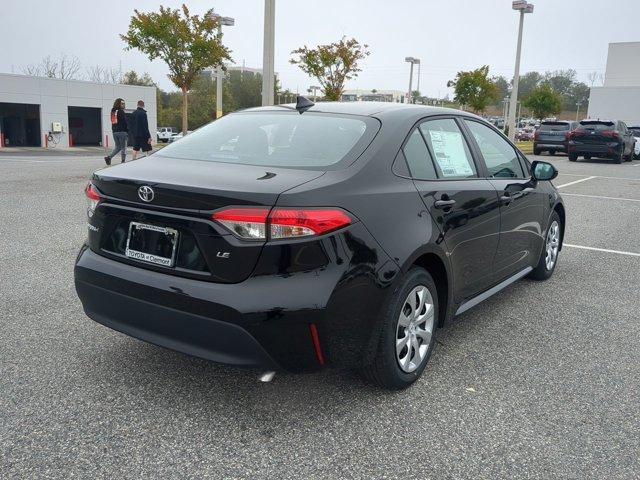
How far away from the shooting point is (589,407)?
3219 millimetres

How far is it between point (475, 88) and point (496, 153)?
1618 inches

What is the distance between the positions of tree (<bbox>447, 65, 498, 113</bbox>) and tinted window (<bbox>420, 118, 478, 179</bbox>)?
136 ft

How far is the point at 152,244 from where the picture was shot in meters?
2.96

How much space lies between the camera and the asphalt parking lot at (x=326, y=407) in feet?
8.62

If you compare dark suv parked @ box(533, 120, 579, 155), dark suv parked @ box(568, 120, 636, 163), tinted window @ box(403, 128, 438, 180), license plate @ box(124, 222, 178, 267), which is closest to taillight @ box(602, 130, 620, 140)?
dark suv parked @ box(568, 120, 636, 163)

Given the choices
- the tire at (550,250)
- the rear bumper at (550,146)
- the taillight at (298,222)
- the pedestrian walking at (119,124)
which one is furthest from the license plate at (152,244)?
the rear bumper at (550,146)

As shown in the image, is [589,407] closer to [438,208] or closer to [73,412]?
[438,208]

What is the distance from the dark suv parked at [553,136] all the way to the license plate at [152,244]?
85.2 feet

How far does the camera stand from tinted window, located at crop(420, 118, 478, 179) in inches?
147

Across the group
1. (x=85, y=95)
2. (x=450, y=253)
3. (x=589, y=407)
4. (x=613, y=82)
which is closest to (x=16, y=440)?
(x=450, y=253)

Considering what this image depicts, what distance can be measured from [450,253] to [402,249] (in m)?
0.57

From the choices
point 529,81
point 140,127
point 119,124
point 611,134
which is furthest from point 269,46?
point 529,81

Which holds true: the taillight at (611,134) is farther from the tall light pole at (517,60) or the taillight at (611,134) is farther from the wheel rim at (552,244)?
the wheel rim at (552,244)

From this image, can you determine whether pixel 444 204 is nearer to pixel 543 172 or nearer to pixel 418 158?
pixel 418 158
